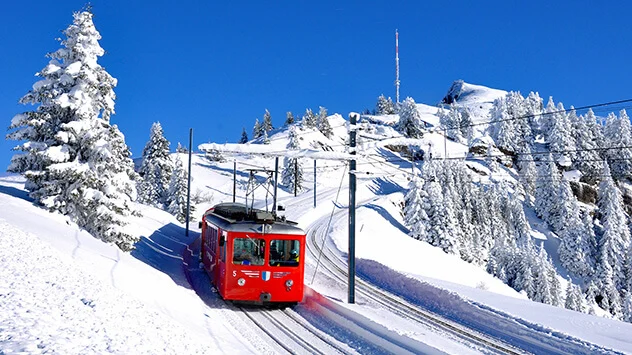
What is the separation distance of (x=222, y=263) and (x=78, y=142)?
944cm

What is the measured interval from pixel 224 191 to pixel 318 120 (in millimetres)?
61493

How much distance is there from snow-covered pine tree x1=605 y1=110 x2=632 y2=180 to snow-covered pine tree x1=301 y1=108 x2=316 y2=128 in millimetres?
67214

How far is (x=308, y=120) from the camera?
12531cm

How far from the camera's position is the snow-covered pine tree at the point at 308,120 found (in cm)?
12027

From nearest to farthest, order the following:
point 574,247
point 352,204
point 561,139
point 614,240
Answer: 1. point 352,204
2. point 614,240
3. point 574,247
4. point 561,139

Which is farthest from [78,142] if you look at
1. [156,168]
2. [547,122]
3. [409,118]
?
[547,122]

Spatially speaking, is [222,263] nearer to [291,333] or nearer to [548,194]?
[291,333]

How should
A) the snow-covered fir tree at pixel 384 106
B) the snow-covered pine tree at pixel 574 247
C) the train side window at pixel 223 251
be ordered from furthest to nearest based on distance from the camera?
1. the snow-covered fir tree at pixel 384 106
2. the snow-covered pine tree at pixel 574 247
3. the train side window at pixel 223 251

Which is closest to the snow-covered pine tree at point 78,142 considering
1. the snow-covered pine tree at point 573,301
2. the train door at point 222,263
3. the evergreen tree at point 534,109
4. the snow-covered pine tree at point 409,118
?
the train door at point 222,263

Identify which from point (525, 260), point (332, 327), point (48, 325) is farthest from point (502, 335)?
point (525, 260)

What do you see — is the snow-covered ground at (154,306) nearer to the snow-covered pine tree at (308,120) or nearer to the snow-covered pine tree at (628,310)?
the snow-covered pine tree at (628,310)

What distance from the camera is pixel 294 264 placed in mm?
15578

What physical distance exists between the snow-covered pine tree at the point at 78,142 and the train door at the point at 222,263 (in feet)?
21.6

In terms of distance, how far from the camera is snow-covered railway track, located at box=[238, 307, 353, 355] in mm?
11727
